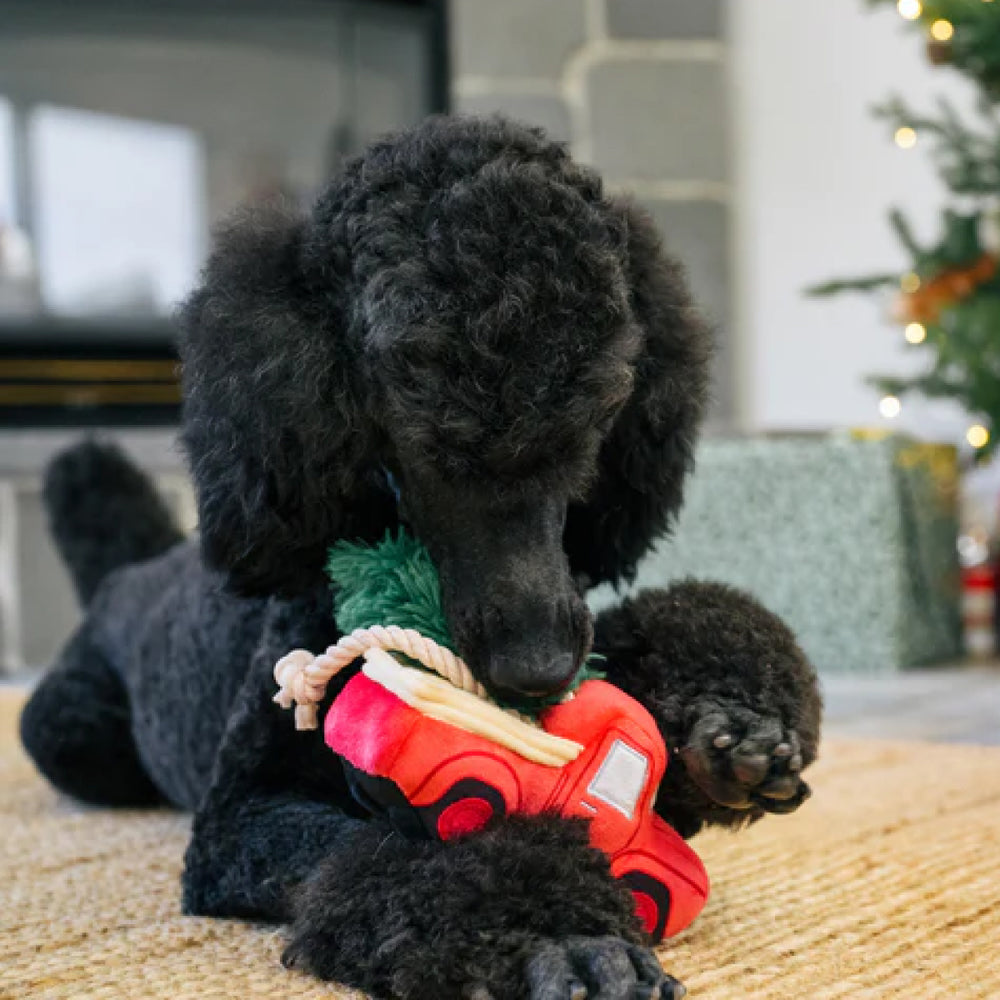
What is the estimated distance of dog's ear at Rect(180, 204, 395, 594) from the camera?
0.80 metres

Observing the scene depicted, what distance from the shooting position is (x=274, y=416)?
31.6 inches

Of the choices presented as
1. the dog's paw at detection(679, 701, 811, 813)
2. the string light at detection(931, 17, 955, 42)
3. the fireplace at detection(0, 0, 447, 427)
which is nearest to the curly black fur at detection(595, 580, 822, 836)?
the dog's paw at detection(679, 701, 811, 813)

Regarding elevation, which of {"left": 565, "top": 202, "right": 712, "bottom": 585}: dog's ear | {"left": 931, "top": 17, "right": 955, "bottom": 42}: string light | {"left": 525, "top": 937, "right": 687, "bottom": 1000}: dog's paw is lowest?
{"left": 525, "top": 937, "right": 687, "bottom": 1000}: dog's paw

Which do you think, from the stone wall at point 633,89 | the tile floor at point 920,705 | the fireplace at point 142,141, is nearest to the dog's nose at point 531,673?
the tile floor at point 920,705

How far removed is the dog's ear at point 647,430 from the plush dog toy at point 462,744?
0.42ft

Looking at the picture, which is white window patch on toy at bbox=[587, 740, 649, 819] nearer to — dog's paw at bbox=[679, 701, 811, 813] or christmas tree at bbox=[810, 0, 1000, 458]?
dog's paw at bbox=[679, 701, 811, 813]

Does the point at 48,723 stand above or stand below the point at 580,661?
below

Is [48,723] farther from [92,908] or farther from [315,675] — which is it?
[315,675]

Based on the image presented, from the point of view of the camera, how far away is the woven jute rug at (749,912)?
0.77 meters

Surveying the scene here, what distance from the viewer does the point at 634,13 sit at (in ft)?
11.8

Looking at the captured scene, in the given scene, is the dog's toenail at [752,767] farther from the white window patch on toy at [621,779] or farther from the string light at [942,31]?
the string light at [942,31]

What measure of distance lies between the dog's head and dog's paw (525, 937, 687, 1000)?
13 centimetres

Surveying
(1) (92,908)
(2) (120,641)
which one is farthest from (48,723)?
(1) (92,908)

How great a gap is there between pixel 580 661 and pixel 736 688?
0.37 ft
